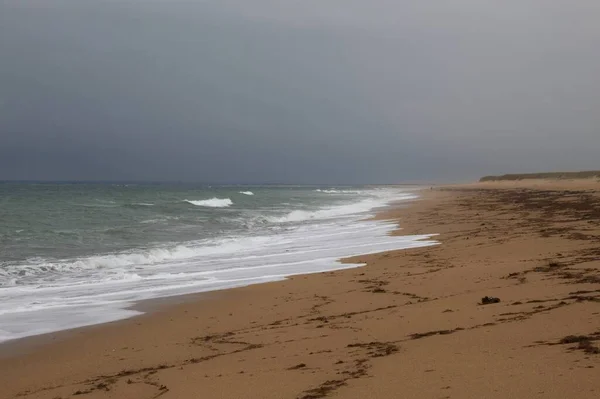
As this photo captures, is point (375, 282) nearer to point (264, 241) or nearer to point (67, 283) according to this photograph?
point (67, 283)

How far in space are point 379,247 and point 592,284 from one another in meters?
8.74

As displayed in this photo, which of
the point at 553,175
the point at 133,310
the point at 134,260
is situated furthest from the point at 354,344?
the point at 553,175

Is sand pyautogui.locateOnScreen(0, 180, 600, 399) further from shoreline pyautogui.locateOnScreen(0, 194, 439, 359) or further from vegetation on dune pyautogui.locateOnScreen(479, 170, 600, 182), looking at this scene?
vegetation on dune pyautogui.locateOnScreen(479, 170, 600, 182)

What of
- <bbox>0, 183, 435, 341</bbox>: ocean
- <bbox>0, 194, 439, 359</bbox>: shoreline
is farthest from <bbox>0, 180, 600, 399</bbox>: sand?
<bbox>0, 183, 435, 341</bbox>: ocean

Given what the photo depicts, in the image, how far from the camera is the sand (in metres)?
4.58

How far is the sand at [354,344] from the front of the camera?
4578mm

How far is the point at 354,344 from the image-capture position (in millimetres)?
5969

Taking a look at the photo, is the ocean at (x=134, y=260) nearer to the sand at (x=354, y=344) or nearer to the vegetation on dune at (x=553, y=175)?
the sand at (x=354, y=344)

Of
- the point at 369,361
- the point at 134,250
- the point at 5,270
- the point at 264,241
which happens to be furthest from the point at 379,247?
the point at 369,361

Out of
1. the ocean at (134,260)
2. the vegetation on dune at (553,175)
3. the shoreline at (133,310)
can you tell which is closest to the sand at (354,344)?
the shoreline at (133,310)

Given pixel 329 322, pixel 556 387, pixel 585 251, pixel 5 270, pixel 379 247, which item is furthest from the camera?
pixel 379 247

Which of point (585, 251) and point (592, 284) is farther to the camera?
point (585, 251)

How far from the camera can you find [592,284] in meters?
7.61

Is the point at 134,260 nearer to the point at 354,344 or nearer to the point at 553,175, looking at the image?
the point at 354,344
